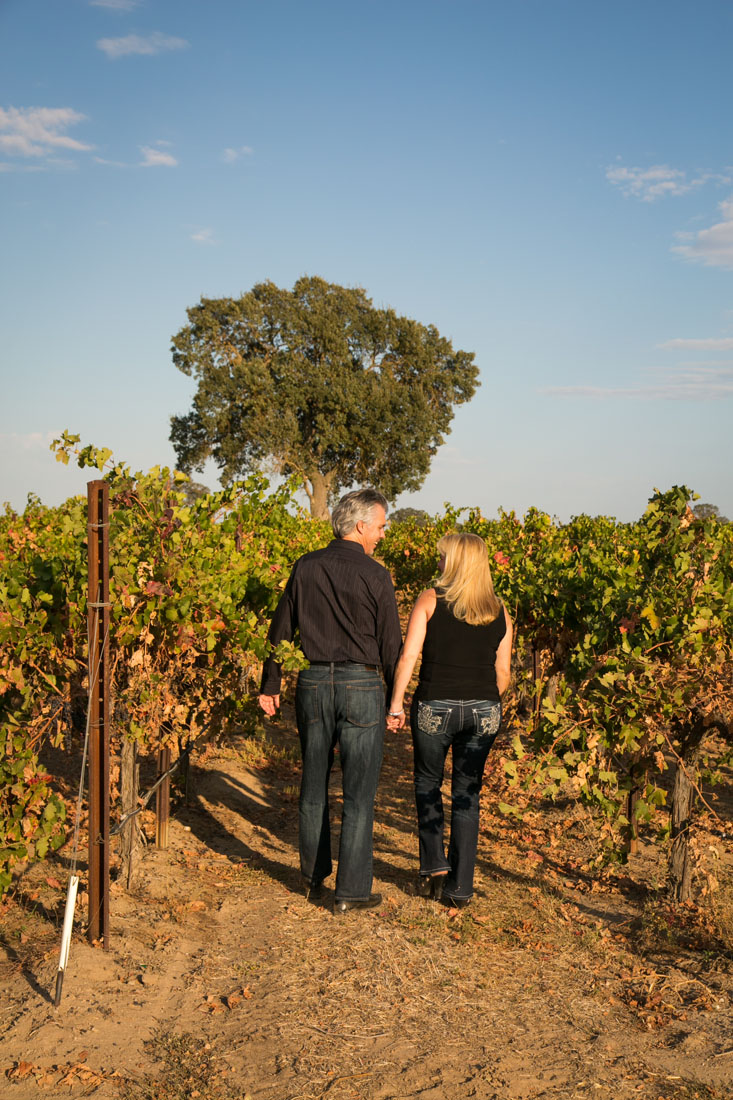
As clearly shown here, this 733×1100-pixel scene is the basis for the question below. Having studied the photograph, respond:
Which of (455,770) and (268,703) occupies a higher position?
(268,703)

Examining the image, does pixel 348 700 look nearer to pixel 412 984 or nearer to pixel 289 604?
pixel 289 604

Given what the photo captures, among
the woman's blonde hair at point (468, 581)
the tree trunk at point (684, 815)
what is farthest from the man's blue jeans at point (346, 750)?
the tree trunk at point (684, 815)

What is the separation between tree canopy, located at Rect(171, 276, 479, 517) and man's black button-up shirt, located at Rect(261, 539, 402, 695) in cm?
3623

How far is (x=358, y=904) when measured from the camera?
4.79m

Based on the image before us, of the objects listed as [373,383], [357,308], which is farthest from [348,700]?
[357,308]

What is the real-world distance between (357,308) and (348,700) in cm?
4080

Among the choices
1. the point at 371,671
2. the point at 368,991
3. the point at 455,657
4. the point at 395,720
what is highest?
the point at 455,657

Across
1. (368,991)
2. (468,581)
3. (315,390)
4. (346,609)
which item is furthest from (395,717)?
(315,390)

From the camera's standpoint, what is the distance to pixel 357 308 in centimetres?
4344

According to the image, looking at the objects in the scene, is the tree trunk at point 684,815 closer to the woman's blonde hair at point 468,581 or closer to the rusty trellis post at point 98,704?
the woman's blonde hair at point 468,581

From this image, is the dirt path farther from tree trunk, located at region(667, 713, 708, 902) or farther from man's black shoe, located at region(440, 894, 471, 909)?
tree trunk, located at region(667, 713, 708, 902)

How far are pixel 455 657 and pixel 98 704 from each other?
1.81 metres

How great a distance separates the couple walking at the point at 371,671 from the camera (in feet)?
15.3

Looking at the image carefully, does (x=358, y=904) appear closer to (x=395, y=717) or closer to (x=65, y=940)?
(x=395, y=717)
